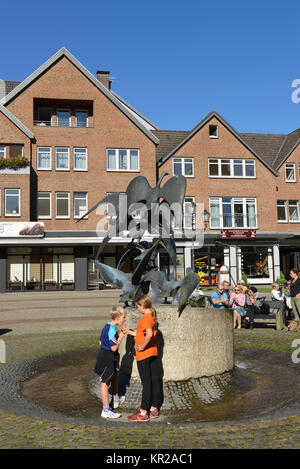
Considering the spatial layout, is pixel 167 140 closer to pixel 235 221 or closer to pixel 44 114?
pixel 235 221

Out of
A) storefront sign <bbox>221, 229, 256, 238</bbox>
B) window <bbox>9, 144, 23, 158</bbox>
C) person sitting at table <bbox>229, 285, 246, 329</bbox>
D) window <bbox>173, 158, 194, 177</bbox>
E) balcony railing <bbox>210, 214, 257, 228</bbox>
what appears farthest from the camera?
balcony railing <bbox>210, 214, 257, 228</bbox>

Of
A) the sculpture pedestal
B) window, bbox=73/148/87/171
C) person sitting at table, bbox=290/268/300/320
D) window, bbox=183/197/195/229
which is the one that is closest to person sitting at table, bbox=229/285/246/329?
person sitting at table, bbox=290/268/300/320

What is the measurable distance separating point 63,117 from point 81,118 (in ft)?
4.38

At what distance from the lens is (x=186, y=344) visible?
22.0ft

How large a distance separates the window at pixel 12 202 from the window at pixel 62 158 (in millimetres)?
3675

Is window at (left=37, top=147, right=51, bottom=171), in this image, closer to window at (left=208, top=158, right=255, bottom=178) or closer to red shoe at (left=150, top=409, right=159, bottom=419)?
window at (left=208, top=158, right=255, bottom=178)

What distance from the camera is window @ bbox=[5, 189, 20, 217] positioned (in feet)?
103

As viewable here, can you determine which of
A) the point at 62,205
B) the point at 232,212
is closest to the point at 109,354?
the point at 62,205

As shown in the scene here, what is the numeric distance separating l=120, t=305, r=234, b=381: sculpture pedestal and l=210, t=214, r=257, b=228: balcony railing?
2982 cm

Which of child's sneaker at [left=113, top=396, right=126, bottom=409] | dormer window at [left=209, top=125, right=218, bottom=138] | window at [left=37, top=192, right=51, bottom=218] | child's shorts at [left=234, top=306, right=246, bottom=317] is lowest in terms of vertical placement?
child's sneaker at [left=113, top=396, right=126, bottom=409]

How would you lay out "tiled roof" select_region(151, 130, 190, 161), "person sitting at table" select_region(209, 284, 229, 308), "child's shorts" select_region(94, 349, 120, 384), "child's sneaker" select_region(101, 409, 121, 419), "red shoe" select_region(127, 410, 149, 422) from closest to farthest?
1. "red shoe" select_region(127, 410, 149, 422)
2. "child's sneaker" select_region(101, 409, 121, 419)
3. "child's shorts" select_region(94, 349, 120, 384)
4. "person sitting at table" select_region(209, 284, 229, 308)
5. "tiled roof" select_region(151, 130, 190, 161)

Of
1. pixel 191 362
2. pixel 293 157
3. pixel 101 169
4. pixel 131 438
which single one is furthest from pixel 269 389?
pixel 293 157

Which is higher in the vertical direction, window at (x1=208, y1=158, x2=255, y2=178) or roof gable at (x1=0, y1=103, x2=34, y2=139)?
roof gable at (x1=0, y1=103, x2=34, y2=139)

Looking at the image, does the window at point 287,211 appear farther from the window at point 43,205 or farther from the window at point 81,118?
the window at point 43,205
